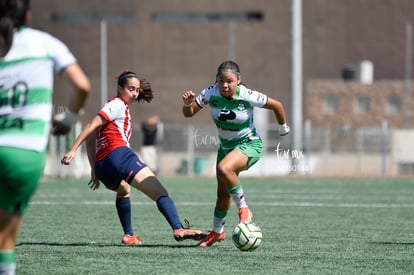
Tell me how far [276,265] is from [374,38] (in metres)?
49.4

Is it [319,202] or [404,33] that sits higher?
[404,33]

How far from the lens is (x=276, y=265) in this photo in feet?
27.3

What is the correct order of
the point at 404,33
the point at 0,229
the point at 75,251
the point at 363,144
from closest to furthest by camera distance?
the point at 0,229, the point at 75,251, the point at 363,144, the point at 404,33

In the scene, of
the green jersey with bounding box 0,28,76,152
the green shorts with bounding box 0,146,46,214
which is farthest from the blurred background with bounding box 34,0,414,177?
the green shorts with bounding box 0,146,46,214

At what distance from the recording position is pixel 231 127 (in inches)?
396

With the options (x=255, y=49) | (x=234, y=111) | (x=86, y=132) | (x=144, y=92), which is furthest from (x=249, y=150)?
(x=255, y=49)

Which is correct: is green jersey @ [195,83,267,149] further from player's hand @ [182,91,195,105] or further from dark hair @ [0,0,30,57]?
dark hair @ [0,0,30,57]

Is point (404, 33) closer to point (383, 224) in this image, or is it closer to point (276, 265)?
point (383, 224)

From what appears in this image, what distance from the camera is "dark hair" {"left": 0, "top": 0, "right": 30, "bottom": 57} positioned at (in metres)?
5.60

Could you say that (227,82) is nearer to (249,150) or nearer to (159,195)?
(249,150)

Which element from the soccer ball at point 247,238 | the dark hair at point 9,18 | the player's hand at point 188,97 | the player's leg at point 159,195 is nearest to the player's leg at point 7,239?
the dark hair at point 9,18

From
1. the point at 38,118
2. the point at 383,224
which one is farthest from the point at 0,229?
the point at 383,224

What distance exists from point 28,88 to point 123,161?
420 centimetres

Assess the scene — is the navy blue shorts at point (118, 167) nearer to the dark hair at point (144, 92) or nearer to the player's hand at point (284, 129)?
the dark hair at point (144, 92)
